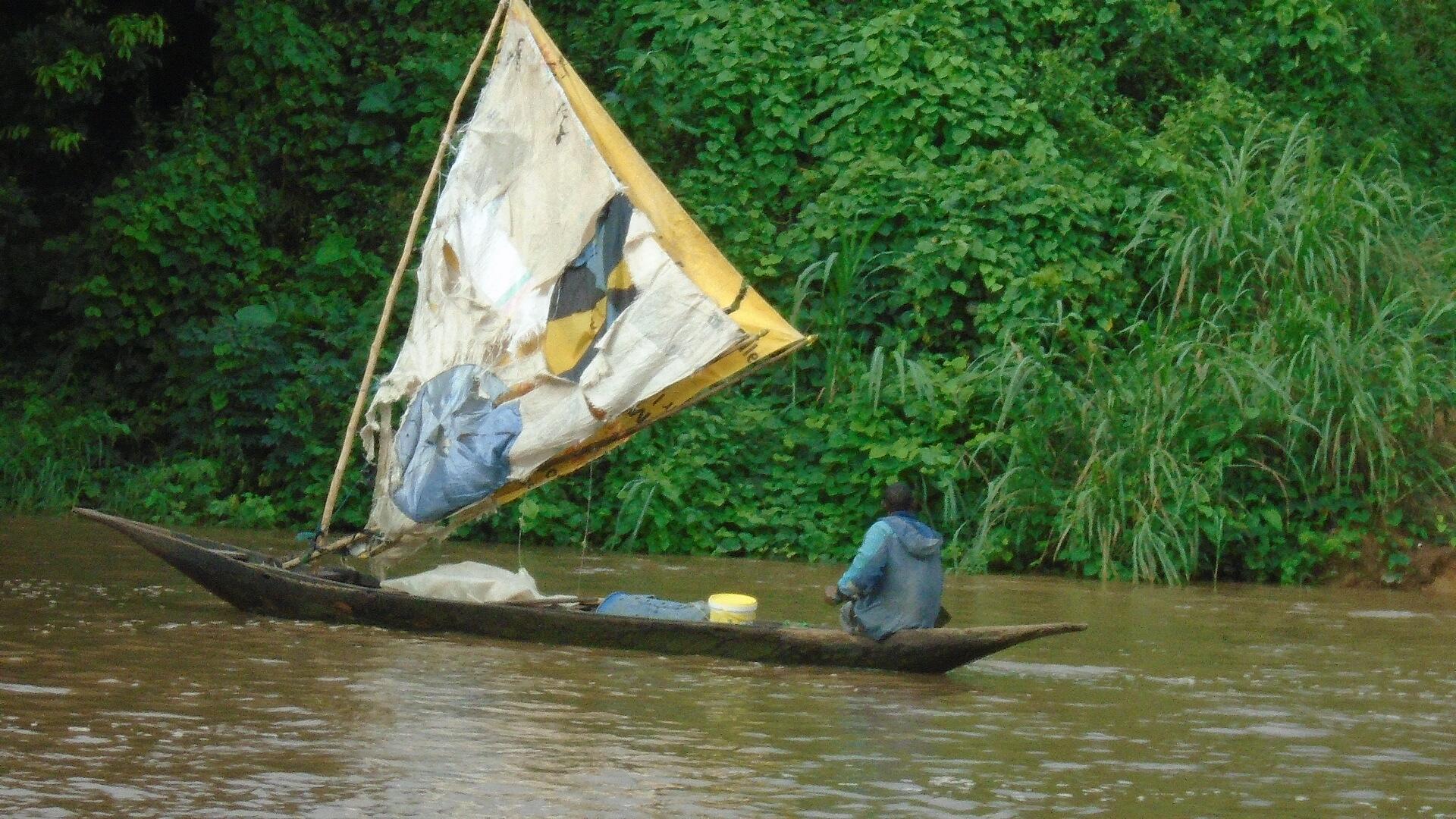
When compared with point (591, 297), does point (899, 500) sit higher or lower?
lower

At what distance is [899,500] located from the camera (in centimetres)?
866

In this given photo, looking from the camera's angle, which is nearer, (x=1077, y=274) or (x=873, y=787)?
(x=873, y=787)

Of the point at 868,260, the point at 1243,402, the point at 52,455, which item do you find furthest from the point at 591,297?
the point at 52,455

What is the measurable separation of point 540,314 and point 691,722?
9.87ft

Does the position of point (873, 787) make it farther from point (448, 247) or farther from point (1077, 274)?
point (1077, 274)

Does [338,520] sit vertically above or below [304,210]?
below

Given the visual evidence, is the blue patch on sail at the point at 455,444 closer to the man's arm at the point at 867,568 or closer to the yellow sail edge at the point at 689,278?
the yellow sail edge at the point at 689,278

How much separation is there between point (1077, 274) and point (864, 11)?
12.0 feet

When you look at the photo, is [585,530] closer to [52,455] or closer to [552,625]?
[52,455]

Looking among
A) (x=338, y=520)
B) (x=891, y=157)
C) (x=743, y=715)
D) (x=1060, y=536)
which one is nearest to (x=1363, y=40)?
(x=891, y=157)

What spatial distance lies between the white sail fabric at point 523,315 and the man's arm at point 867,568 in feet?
3.98

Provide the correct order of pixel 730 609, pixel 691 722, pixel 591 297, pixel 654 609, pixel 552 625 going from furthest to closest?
pixel 591 297
pixel 654 609
pixel 552 625
pixel 730 609
pixel 691 722

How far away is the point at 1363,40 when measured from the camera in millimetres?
17453

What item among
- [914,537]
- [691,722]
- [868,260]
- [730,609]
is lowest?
[691,722]
